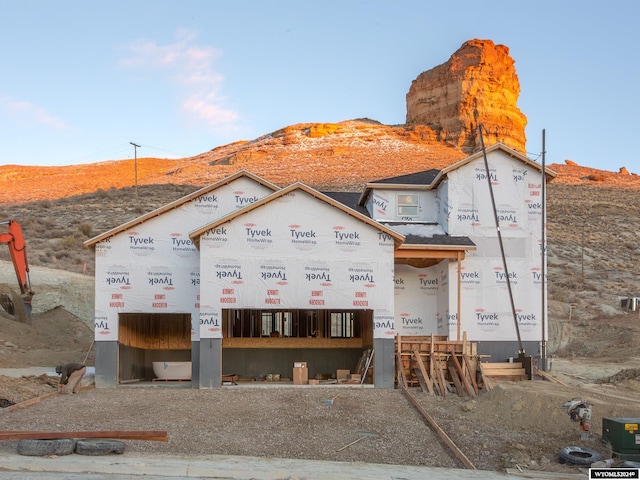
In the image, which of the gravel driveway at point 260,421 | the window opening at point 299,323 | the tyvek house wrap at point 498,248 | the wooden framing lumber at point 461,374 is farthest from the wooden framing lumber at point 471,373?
the window opening at point 299,323

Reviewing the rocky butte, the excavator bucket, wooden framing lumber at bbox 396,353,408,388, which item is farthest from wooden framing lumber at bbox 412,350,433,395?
the rocky butte

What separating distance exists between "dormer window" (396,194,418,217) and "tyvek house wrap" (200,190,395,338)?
5.04 m

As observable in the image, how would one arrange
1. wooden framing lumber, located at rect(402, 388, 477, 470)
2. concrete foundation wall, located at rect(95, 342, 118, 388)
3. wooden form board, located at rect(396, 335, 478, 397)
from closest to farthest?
wooden framing lumber, located at rect(402, 388, 477, 470) < wooden form board, located at rect(396, 335, 478, 397) < concrete foundation wall, located at rect(95, 342, 118, 388)

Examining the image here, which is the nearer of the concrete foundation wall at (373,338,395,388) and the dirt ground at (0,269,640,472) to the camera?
the dirt ground at (0,269,640,472)

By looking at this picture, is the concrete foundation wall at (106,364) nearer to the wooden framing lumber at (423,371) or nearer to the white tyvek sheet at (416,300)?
the wooden framing lumber at (423,371)

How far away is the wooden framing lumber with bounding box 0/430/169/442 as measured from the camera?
41.8 feet

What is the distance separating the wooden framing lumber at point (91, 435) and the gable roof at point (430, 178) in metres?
15.5

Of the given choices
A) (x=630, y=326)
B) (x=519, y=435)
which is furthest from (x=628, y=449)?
(x=630, y=326)

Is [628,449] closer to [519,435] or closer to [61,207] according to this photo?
[519,435]

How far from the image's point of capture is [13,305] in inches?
1323

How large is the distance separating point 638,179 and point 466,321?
82531 millimetres

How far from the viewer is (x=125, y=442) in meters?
13.1

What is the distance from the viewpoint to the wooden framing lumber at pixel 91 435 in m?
12.8

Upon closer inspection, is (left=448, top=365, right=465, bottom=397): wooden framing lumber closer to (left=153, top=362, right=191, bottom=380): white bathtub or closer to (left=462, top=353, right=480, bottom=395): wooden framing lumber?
(left=462, top=353, right=480, bottom=395): wooden framing lumber
